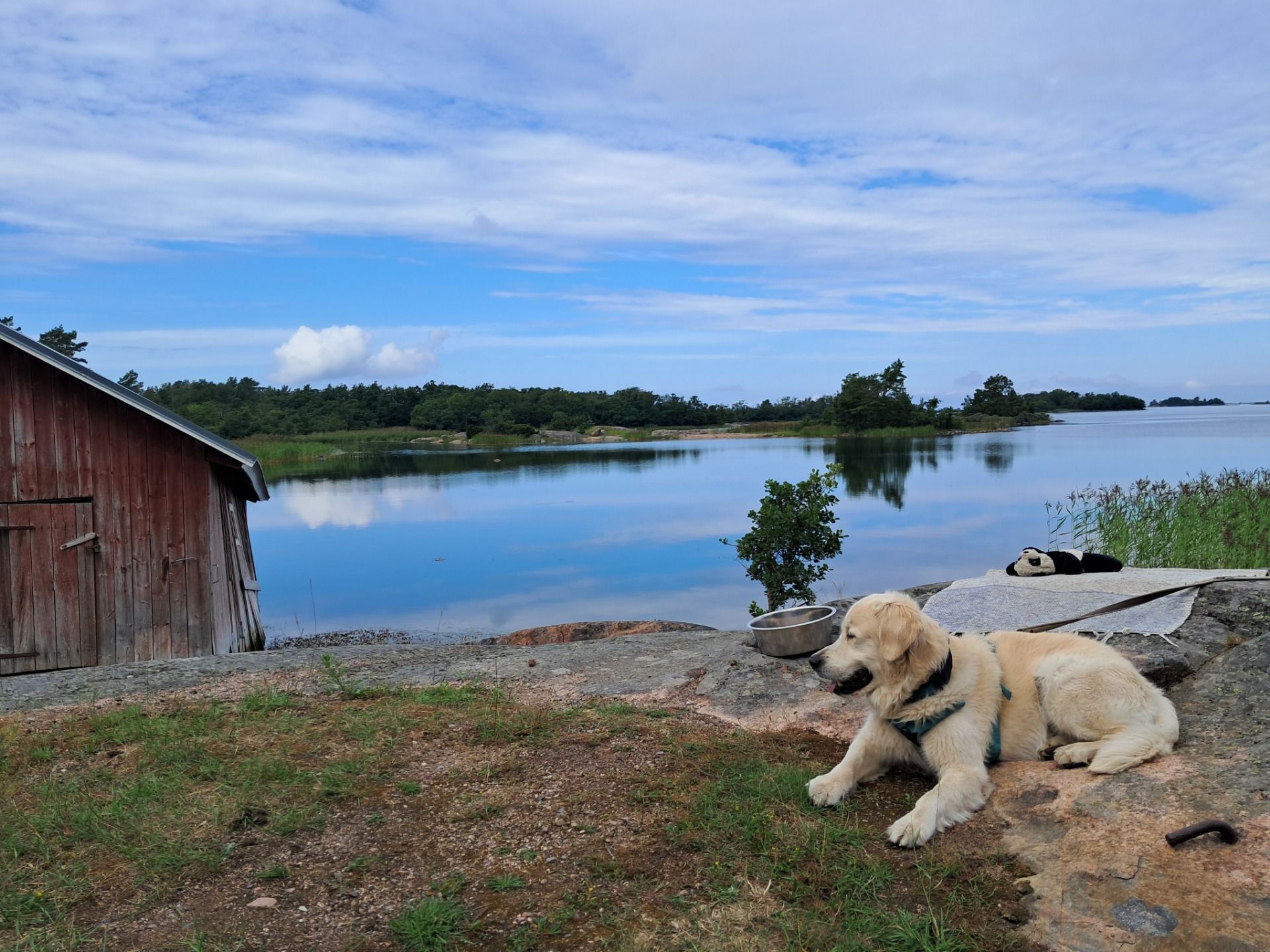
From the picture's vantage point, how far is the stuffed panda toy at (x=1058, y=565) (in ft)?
25.9

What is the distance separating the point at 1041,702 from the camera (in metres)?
4.42

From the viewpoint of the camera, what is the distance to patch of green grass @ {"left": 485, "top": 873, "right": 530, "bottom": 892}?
3.40 metres

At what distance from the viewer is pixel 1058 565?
Result: 26.2 ft

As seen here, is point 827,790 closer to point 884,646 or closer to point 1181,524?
point 884,646

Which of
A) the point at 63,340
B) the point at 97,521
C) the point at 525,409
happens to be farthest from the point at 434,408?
the point at 97,521

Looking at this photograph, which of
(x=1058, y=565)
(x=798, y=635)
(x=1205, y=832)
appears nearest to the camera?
(x=1205, y=832)

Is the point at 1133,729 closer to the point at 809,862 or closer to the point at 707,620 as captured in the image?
the point at 809,862

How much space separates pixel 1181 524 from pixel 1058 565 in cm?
730

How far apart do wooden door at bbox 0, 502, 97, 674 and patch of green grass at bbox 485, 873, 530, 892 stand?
953 cm

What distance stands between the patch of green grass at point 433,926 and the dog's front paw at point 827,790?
5.71 feet

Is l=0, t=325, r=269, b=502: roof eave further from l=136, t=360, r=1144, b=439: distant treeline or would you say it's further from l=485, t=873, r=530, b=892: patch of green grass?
l=136, t=360, r=1144, b=439: distant treeline

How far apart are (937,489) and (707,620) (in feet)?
62.1

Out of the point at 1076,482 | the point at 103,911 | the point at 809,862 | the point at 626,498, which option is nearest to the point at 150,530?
the point at 103,911

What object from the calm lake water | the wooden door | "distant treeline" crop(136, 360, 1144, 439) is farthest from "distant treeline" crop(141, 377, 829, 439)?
the wooden door
